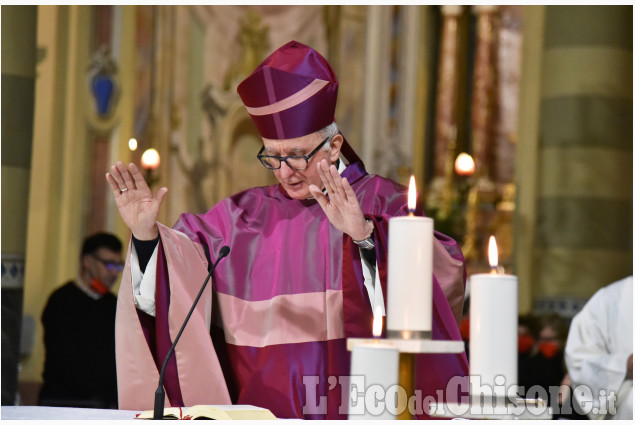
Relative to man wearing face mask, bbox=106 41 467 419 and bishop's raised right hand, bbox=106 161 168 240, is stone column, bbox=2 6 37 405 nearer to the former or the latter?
Answer: man wearing face mask, bbox=106 41 467 419

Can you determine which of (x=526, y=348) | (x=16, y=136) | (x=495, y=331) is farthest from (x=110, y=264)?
(x=495, y=331)

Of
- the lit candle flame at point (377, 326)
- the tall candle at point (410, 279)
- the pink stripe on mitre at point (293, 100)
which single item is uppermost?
the pink stripe on mitre at point (293, 100)

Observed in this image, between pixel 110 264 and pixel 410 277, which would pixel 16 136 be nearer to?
pixel 110 264

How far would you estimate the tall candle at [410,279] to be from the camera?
6.55ft

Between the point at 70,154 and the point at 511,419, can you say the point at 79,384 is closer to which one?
the point at 70,154

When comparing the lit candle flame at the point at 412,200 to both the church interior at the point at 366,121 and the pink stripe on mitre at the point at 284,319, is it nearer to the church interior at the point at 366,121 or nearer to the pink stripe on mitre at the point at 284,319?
the pink stripe on mitre at the point at 284,319

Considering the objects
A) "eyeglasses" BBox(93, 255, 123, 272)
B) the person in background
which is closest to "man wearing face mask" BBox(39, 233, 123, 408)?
Result: "eyeglasses" BBox(93, 255, 123, 272)

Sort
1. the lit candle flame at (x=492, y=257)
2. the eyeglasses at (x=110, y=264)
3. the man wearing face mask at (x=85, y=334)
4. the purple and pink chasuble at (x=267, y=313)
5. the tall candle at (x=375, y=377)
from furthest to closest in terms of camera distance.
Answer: the eyeglasses at (x=110, y=264), the man wearing face mask at (x=85, y=334), the purple and pink chasuble at (x=267, y=313), the lit candle flame at (x=492, y=257), the tall candle at (x=375, y=377)

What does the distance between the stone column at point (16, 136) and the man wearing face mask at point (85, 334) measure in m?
0.57

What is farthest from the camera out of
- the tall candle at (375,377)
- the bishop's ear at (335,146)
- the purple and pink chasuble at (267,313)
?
the bishop's ear at (335,146)

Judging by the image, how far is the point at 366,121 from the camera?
1119 cm

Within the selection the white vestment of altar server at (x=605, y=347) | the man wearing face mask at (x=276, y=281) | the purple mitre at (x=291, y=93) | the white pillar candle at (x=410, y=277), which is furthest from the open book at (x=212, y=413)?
the white vestment of altar server at (x=605, y=347)

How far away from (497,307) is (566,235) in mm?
6851

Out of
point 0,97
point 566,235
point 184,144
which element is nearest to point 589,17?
point 566,235
